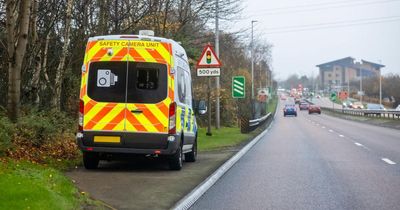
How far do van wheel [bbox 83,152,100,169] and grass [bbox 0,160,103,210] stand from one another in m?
2.26

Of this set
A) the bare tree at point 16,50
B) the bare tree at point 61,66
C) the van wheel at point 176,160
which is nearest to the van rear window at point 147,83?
the van wheel at point 176,160

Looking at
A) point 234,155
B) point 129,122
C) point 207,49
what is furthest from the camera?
point 207,49

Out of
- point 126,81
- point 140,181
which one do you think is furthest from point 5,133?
point 140,181

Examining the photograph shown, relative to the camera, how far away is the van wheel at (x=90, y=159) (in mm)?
11820

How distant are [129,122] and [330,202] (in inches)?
168

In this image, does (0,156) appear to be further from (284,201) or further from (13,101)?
(284,201)

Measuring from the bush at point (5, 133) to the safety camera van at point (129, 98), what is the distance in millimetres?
1298

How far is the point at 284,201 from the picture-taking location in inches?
357

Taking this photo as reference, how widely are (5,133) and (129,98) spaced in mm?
2330

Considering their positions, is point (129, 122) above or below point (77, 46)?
below

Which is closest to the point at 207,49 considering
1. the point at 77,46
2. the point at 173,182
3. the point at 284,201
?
the point at 77,46

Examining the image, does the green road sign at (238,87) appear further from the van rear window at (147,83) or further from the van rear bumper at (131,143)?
the van rear bumper at (131,143)

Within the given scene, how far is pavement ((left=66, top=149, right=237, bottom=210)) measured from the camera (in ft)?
27.7

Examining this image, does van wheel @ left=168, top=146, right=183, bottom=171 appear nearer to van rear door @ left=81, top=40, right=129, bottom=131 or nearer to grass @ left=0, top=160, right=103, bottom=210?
van rear door @ left=81, top=40, right=129, bottom=131
